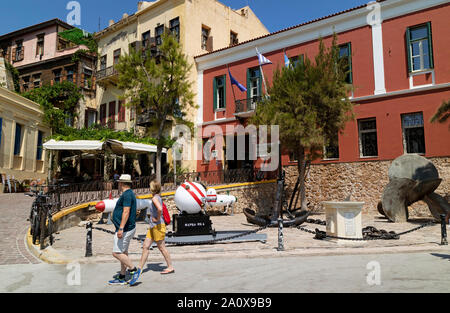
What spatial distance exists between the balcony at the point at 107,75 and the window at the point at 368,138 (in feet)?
60.2

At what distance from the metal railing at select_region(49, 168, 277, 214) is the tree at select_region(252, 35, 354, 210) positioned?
4.38 metres

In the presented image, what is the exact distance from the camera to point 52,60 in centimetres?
2855

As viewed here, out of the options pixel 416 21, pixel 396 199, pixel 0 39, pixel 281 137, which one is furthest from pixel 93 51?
pixel 396 199

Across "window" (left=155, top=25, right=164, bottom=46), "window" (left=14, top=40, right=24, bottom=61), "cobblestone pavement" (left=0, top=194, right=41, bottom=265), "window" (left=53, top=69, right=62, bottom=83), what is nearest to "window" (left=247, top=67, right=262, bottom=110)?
"window" (left=155, top=25, right=164, bottom=46)

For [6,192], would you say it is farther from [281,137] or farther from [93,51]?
[281,137]

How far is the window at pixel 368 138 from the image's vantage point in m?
16.3

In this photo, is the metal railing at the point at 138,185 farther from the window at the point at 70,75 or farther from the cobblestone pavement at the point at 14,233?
the window at the point at 70,75

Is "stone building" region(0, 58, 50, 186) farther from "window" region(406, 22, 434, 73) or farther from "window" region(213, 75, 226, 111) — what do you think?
"window" region(406, 22, 434, 73)

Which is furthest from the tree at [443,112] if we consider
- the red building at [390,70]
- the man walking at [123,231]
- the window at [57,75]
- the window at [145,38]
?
the window at [57,75]

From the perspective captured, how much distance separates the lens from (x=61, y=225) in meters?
10.5

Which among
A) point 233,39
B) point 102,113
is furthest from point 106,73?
point 233,39

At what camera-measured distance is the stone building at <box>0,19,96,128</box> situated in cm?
2761
